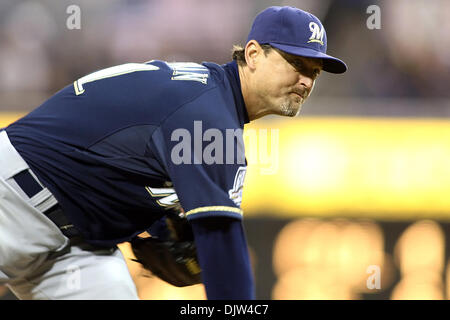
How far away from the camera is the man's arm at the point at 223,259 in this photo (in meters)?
2.19

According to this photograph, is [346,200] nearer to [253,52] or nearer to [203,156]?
[253,52]

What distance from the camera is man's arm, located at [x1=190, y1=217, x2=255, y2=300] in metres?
2.19

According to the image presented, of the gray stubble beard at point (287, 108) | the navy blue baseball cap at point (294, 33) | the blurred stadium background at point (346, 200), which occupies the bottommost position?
the blurred stadium background at point (346, 200)

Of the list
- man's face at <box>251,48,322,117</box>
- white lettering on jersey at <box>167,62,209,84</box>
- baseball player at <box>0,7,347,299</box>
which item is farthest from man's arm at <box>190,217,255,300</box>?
man's face at <box>251,48,322,117</box>

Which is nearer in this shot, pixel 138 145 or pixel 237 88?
pixel 138 145

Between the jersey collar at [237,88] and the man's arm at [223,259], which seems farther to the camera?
the jersey collar at [237,88]

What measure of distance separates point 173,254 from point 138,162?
25.0 inches

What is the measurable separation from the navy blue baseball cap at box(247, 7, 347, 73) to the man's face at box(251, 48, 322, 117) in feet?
0.17

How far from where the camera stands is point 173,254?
288 cm

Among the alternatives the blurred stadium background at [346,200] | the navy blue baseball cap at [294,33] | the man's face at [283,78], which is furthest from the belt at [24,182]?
the blurred stadium background at [346,200]

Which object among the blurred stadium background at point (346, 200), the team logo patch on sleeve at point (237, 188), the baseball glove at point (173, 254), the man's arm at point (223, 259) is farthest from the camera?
the blurred stadium background at point (346, 200)

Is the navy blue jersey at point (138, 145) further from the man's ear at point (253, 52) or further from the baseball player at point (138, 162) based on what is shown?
the man's ear at point (253, 52)

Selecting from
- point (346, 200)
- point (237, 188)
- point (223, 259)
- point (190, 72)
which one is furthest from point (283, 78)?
point (346, 200)
